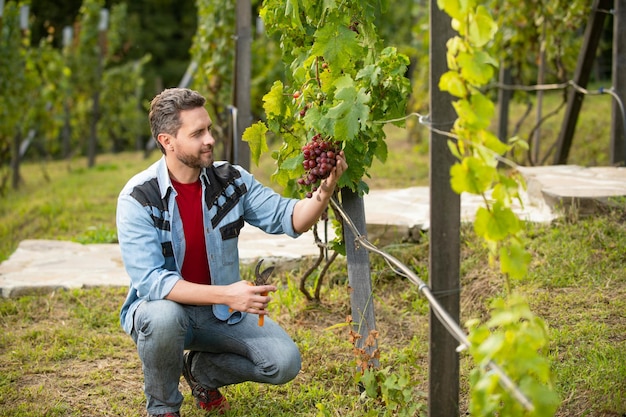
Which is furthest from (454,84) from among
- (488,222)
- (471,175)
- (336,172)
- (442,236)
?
(336,172)

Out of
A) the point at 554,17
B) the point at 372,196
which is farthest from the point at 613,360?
the point at 554,17

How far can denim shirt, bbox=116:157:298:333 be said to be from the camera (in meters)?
2.88

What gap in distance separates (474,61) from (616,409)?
138 cm

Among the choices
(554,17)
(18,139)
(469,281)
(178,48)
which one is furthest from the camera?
(178,48)

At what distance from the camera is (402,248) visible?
4602 millimetres

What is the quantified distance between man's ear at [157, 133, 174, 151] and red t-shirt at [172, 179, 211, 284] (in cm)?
14

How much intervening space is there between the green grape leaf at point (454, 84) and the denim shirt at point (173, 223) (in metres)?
1.29

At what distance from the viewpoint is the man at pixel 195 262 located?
9.32 ft

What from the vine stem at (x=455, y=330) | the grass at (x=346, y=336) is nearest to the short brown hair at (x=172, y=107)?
the vine stem at (x=455, y=330)

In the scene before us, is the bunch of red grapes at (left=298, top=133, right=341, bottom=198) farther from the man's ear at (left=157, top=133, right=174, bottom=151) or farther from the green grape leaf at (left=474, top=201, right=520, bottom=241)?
the green grape leaf at (left=474, top=201, right=520, bottom=241)

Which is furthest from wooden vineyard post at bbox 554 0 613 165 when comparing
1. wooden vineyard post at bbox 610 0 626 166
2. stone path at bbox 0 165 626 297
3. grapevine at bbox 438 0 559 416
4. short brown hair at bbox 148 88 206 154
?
grapevine at bbox 438 0 559 416

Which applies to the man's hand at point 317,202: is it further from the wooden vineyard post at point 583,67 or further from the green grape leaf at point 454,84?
the wooden vineyard post at point 583,67

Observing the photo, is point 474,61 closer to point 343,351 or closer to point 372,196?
point 343,351

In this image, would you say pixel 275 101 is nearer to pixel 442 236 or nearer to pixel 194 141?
pixel 194 141
